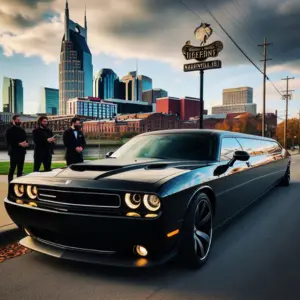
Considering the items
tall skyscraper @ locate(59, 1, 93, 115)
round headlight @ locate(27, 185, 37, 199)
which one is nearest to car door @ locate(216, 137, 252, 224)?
round headlight @ locate(27, 185, 37, 199)

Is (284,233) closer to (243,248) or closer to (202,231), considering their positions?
(243,248)

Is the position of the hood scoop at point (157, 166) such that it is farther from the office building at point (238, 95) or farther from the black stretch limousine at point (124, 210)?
the office building at point (238, 95)

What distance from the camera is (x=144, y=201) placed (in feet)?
8.97

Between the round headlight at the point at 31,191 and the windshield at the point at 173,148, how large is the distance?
61.6 inches

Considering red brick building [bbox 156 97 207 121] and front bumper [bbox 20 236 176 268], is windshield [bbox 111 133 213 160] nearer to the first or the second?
front bumper [bbox 20 236 176 268]

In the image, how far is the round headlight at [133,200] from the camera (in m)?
2.75

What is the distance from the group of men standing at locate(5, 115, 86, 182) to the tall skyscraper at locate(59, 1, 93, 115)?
119m

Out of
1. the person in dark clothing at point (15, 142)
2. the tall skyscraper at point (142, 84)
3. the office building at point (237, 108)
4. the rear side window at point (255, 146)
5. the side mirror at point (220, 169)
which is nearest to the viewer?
the side mirror at point (220, 169)

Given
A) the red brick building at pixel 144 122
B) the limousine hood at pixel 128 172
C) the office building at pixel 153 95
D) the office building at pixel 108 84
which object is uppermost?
the office building at pixel 108 84

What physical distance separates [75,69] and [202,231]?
145 metres

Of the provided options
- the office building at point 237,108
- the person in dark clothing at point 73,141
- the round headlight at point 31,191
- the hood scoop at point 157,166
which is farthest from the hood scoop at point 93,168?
the office building at point 237,108

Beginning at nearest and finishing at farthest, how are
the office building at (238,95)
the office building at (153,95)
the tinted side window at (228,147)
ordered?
1. the tinted side window at (228,147)
2. the office building at (153,95)
3. the office building at (238,95)

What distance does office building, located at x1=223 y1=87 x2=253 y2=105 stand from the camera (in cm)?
15300

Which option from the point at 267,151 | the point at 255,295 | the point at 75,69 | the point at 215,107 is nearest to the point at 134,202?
the point at 255,295
